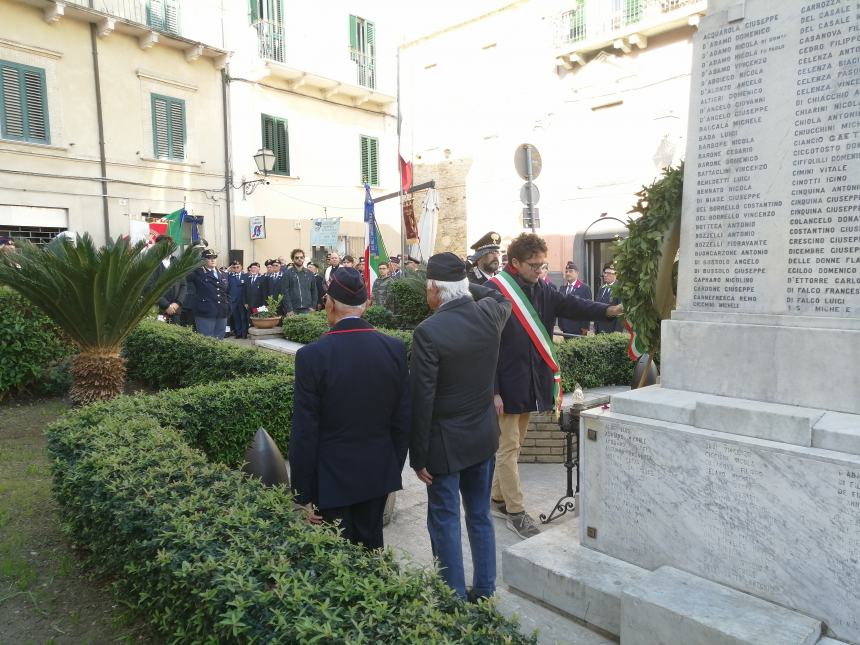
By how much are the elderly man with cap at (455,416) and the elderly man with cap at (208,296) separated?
8834 mm

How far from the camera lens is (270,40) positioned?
21.3 meters

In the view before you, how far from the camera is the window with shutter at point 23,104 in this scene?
15.9 metres

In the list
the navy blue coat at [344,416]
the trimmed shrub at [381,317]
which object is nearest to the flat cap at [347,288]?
the navy blue coat at [344,416]

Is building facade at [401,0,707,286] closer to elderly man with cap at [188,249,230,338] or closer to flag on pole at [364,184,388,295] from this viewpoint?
flag on pole at [364,184,388,295]

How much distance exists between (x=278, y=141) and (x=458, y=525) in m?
20.6

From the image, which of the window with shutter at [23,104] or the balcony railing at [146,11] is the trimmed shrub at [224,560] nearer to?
the window with shutter at [23,104]

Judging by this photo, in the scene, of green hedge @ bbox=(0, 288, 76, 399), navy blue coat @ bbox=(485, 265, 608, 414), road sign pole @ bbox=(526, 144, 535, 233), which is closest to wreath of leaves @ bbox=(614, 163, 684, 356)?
navy blue coat @ bbox=(485, 265, 608, 414)

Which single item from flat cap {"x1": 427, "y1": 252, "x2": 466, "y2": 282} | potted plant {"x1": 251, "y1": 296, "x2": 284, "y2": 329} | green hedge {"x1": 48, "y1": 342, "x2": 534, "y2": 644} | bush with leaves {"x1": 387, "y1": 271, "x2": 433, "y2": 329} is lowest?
green hedge {"x1": 48, "y1": 342, "x2": 534, "y2": 644}

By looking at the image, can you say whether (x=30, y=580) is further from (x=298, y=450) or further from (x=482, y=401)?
(x=482, y=401)

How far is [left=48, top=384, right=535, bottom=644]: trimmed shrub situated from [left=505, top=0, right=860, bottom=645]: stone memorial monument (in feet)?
4.41

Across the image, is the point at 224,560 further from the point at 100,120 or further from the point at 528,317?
the point at 100,120

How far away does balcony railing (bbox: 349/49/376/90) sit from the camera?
79.7ft

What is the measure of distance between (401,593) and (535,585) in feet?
5.35

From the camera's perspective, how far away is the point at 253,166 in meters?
21.1
